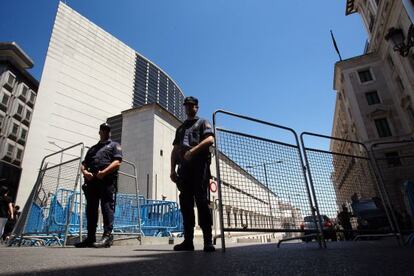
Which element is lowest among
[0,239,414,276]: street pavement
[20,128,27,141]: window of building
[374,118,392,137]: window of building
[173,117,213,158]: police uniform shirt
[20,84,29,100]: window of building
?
[0,239,414,276]: street pavement

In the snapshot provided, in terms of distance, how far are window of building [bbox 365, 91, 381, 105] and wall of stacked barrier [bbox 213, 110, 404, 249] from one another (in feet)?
89.8

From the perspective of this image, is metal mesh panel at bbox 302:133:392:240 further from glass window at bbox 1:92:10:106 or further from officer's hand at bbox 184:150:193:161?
glass window at bbox 1:92:10:106

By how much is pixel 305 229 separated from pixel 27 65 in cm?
4098

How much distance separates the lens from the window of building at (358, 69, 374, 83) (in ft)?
94.1

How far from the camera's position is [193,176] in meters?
3.07

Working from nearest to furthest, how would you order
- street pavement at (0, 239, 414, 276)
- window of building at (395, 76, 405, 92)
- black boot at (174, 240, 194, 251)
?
street pavement at (0, 239, 414, 276), black boot at (174, 240, 194, 251), window of building at (395, 76, 405, 92)

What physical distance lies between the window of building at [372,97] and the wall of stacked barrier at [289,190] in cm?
Result: 2739

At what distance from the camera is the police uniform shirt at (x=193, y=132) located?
3.24m

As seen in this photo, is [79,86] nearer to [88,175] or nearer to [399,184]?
[88,175]

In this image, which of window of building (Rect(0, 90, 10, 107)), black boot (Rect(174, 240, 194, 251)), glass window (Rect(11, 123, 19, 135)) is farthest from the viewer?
glass window (Rect(11, 123, 19, 135))

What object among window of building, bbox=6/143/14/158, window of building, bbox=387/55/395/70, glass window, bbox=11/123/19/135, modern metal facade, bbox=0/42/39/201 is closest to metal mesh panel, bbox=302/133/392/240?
window of building, bbox=387/55/395/70

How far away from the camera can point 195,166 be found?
308 centimetres

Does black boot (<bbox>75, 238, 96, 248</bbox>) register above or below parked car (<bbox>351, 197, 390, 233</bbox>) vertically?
below

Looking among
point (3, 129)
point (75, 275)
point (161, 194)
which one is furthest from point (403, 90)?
point (3, 129)
